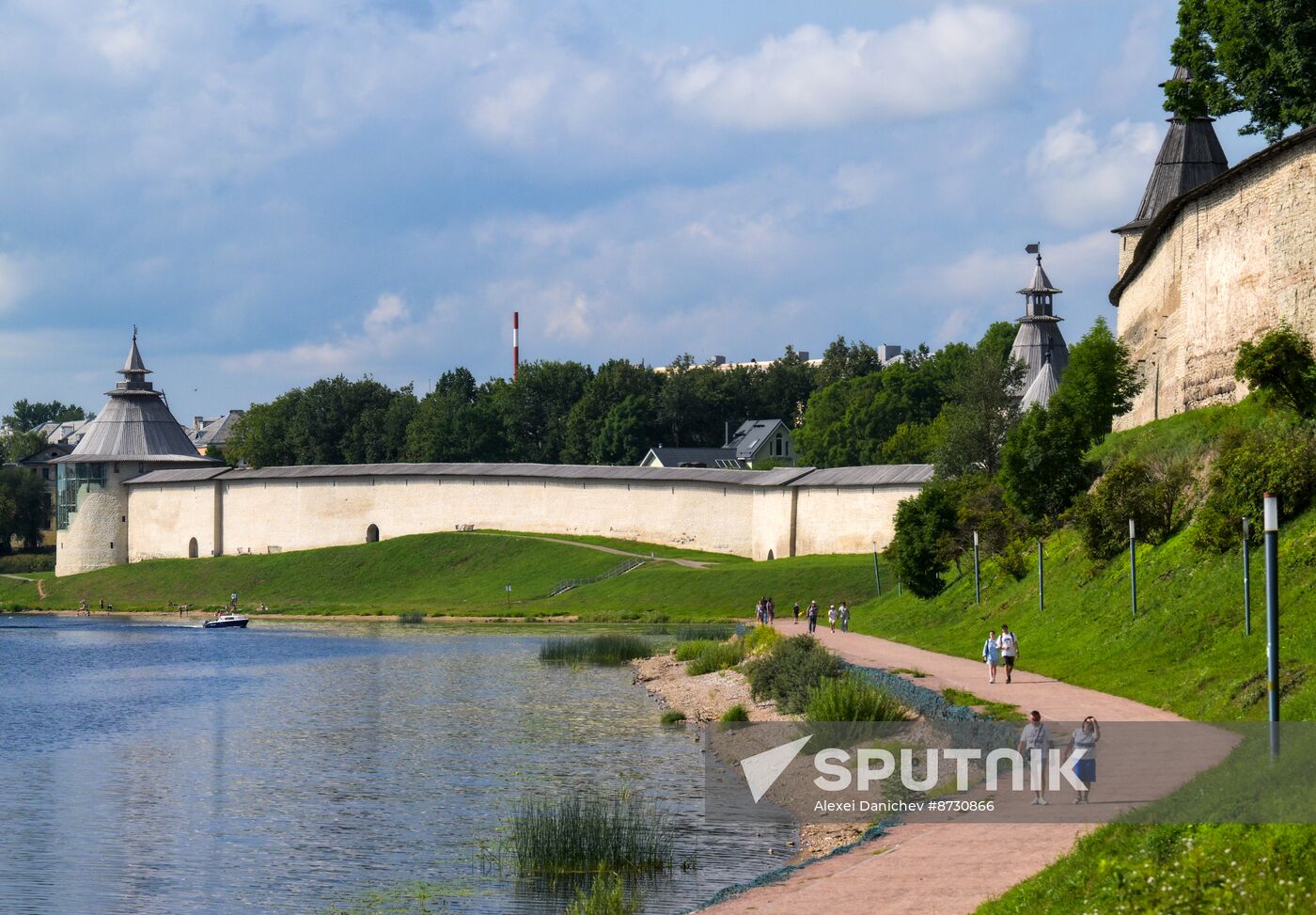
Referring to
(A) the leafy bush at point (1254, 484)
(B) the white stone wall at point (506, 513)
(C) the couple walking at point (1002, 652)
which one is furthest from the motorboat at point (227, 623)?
(A) the leafy bush at point (1254, 484)

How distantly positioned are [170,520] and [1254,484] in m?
66.5

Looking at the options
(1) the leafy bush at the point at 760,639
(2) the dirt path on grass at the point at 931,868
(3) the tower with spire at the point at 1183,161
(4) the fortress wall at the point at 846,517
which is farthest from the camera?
(4) the fortress wall at the point at 846,517

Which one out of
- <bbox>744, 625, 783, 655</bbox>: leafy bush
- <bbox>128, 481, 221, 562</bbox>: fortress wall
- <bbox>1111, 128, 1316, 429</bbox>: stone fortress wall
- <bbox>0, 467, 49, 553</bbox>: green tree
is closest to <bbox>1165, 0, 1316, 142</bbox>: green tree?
<bbox>1111, 128, 1316, 429</bbox>: stone fortress wall

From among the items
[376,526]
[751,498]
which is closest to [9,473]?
[376,526]

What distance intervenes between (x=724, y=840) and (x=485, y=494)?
185ft

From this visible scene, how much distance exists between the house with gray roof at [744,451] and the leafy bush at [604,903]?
7752cm

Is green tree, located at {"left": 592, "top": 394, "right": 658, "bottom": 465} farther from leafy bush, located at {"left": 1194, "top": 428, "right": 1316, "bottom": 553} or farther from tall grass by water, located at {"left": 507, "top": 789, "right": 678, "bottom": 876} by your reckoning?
tall grass by water, located at {"left": 507, "top": 789, "right": 678, "bottom": 876}

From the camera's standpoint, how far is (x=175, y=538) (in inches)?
3140

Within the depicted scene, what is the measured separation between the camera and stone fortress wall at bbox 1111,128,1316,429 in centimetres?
2709

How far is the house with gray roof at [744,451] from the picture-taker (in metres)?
97.0

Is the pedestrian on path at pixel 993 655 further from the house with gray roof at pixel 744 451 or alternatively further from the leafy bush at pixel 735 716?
the house with gray roof at pixel 744 451

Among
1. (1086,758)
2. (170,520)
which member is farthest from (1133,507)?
(170,520)

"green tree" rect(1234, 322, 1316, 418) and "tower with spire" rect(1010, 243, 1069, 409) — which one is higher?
"tower with spire" rect(1010, 243, 1069, 409)

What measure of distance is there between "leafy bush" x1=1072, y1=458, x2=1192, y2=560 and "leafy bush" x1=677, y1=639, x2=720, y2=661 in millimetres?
9420
